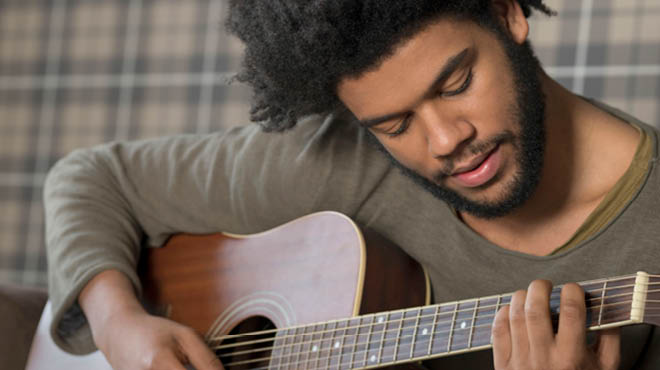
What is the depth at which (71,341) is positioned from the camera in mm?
1441

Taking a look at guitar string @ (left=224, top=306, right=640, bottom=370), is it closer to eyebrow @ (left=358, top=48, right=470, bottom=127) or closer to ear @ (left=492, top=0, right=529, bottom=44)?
eyebrow @ (left=358, top=48, right=470, bottom=127)

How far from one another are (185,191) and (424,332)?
Result: 63cm

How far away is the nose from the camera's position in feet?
3.43

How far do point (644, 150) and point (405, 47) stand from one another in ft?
1.19

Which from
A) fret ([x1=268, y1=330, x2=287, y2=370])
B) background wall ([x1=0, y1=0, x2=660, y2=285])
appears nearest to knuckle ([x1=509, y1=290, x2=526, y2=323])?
fret ([x1=268, y1=330, x2=287, y2=370])

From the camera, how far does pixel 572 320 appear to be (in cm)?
87

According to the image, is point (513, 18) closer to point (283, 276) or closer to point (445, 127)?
point (445, 127)

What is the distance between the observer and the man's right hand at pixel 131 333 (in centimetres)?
123

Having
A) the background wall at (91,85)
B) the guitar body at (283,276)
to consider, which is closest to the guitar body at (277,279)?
the guitar body at (283,276)

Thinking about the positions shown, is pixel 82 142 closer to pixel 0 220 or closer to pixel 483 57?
pixel 0 220

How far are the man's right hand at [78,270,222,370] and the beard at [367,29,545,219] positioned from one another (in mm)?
467

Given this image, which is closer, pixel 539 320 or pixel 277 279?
pixel 539 320

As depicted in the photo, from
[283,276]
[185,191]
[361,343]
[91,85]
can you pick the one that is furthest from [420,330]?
[91,85]

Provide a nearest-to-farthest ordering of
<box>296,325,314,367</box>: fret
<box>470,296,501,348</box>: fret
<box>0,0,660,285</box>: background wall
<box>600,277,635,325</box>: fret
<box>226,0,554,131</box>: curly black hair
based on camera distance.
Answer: <box>600,277,635,325</box>: fret
<box>470,296,501,348</box>: fret
<box>226,0,554,131</box>: curly black hair
<box>296,325,314,367</box>: fret
<box>0,0,660,285</box>: background wall
